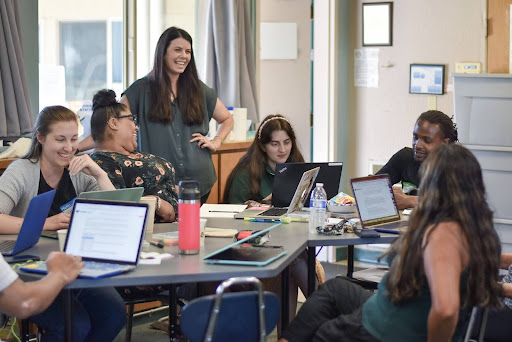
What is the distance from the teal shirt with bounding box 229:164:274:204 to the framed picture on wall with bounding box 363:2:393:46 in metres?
2.34

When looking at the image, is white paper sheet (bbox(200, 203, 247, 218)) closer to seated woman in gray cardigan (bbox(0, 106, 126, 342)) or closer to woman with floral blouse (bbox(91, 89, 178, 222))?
woman with floral blouse (bbox(91, 89, 178, 222))

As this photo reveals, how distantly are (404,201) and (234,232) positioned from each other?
3.35 feet

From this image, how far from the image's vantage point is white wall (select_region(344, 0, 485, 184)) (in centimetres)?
593

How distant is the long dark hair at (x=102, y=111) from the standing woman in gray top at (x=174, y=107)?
0.46 metres

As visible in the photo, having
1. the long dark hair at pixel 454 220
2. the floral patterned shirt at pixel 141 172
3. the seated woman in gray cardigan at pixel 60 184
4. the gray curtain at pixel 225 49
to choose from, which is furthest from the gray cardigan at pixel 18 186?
the gray curtain at pixel 225 49

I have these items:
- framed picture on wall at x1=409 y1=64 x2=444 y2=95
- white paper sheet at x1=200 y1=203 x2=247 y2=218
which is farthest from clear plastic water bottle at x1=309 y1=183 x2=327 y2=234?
framed picture on wall at x1=409 y1=64 x2=444 y2=95

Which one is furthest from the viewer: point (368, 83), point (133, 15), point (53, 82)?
point (368, 83)

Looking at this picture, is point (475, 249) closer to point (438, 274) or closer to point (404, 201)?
point (438, 274)

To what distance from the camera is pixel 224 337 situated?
96.6 inches

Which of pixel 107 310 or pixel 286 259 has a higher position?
pixel 286 259

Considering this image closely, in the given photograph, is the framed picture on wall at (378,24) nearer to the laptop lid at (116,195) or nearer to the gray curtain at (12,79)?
the gray curtain at (12,79)

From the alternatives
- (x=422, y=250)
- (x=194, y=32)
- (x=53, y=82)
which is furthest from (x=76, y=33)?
(x=422, y=250)

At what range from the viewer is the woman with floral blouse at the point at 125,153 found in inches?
145

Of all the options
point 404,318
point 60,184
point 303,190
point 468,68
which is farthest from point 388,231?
point 468,68
